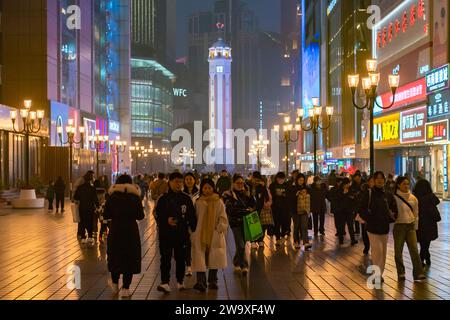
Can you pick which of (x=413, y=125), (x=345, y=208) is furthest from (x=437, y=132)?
(x=345, y=208)

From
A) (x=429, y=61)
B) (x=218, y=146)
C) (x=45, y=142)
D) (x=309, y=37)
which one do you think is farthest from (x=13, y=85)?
(x=218, y=146)

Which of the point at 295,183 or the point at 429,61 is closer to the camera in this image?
the point at 295,183

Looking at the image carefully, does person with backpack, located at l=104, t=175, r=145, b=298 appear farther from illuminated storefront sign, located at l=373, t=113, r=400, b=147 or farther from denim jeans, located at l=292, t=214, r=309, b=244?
illuminated storefront sign, located at l=373, t=113, r=400, b=147

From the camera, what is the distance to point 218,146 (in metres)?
148

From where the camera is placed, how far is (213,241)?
9.81 meters

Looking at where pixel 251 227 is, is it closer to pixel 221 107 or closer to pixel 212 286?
pixel 212 286

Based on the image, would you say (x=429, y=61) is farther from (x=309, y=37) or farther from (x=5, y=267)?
(x=309, y=37)

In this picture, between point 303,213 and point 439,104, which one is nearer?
point 303,213

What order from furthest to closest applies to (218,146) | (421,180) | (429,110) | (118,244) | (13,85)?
1. (218,146)
2. (13,85)
3. (429,110)
4. (421,180)
5. (118,244)

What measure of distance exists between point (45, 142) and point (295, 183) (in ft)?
124

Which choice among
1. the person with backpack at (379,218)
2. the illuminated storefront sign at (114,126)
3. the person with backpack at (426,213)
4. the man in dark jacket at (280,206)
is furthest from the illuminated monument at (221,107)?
the person with backpack at (379,218)

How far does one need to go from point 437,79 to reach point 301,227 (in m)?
20.6
